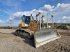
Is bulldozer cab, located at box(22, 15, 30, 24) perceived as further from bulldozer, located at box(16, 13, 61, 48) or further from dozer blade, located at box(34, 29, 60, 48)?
dozer blade, located at box(34, 29, 60, 48)

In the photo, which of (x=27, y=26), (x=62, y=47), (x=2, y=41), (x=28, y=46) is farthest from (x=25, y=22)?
(x=62, y=47)

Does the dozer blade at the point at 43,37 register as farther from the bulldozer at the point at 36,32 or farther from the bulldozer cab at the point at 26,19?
the bulldozer cab at the point at 26,19

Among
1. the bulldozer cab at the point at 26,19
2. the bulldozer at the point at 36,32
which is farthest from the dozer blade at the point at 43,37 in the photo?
the bulldozer cab at the point at 26,19

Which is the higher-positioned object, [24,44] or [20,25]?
[20,25]

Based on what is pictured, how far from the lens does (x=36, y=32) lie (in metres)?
11.1

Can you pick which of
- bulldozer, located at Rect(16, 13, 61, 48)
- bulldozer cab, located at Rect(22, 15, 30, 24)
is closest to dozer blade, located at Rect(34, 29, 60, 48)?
bulldozer, located at Rect(16, 13, 61, 48)

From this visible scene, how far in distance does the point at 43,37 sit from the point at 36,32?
72cm

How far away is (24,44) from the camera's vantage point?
10820 mm

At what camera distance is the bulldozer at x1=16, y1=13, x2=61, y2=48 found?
10.9m

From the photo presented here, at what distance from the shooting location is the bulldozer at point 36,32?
10.9 meters

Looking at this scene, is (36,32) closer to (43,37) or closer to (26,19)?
(43,37)

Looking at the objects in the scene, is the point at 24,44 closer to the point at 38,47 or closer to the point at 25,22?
the point at 38,47

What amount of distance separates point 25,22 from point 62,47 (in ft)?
21.1

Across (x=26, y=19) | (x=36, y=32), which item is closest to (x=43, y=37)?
(x=36, y=32)
